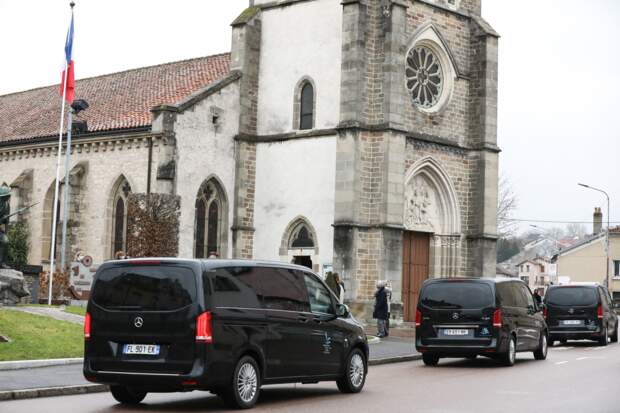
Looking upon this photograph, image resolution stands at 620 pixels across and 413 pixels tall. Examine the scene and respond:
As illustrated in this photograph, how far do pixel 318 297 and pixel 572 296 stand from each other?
17.2 metres

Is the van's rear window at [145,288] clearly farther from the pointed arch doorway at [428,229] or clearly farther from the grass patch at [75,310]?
the pointed arch doorway at [428,229]

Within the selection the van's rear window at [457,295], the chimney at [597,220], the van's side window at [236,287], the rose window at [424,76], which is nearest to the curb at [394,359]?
the van's rear window at [457,295]

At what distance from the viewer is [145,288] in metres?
14.0

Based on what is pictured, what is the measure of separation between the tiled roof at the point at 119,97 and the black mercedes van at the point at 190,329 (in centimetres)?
2490

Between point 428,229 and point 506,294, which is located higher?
point 428,229

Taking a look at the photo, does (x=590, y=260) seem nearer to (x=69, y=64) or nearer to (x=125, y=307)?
(x=69, y=64)

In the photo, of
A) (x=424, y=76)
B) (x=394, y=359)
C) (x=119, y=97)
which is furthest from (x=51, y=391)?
(x=119, y=97)

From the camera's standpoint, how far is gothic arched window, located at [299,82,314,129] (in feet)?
127

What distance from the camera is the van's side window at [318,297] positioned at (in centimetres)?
1586

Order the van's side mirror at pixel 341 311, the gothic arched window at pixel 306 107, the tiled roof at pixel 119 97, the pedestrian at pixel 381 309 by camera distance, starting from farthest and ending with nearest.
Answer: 1. the tiled roof at pixel 119 97
2. the gothic arched window at pixel 306 107
3. the pedestrian at pixel 381 309
4. the van's side mirror at pixel 341 311

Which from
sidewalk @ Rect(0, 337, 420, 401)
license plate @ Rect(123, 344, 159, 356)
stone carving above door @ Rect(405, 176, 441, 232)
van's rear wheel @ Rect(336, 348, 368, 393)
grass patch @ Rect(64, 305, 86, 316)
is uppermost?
stone carving above door @ Rect(405, 176, 441, 232)

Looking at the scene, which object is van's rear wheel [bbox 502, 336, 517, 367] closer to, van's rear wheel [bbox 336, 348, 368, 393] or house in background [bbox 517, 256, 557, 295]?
van's rear wheel [bbox 336, 348, 368, 393]

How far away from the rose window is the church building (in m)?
0.05

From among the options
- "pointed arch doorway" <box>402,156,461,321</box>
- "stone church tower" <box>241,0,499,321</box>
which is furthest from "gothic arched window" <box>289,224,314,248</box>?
"pointed arch doorway" <box>402,156,461,321</box>
